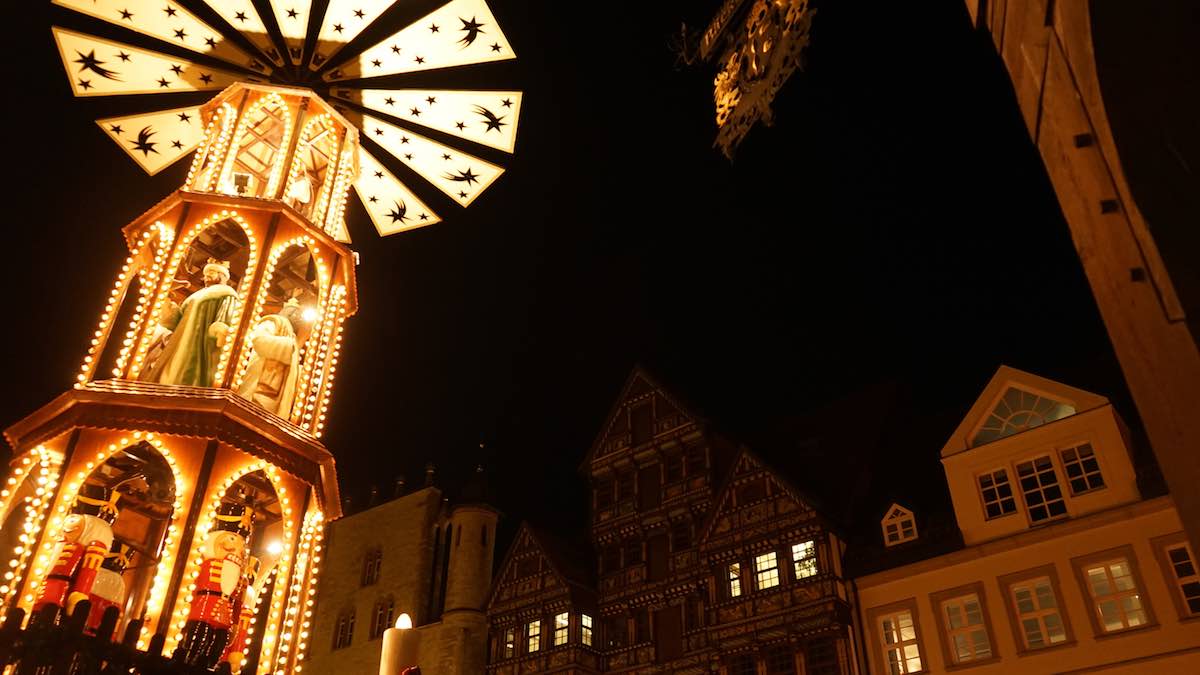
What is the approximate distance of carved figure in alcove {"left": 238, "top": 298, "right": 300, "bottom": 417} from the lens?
9734 millimetres

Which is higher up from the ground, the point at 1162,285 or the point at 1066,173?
the point at 1066,173

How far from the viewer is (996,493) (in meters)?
21.2

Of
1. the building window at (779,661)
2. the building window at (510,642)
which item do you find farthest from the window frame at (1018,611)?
the building window at (510,642)

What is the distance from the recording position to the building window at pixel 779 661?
22516mm

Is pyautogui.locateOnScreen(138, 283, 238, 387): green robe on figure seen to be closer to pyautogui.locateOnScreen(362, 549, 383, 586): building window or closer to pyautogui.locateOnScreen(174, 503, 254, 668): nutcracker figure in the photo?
pyautogui.locateOnScreen(174, 503, 254, 668): nutcracker figure

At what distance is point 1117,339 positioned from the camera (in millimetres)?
2938

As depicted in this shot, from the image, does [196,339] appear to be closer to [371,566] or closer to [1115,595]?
[1115,595]

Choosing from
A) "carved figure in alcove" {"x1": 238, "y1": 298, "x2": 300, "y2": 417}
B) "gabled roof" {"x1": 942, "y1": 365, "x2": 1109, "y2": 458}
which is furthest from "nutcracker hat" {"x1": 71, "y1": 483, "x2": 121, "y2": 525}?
"gabled roof" {"x1": 942, "y1": 365, "x2": 1109, "y2": 458}

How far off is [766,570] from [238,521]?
1796 cm

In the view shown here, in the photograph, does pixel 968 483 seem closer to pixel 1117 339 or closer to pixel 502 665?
pixel 502 665

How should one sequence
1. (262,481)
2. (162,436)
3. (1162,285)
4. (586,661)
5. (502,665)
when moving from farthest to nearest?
(502,665) → (586,661) → (262,481) → (162,436) → (1162,285)

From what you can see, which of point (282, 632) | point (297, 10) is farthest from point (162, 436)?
point (297, 10)

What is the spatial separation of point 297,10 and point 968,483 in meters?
18.9

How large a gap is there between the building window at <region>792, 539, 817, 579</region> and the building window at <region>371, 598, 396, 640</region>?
16.5 metres
